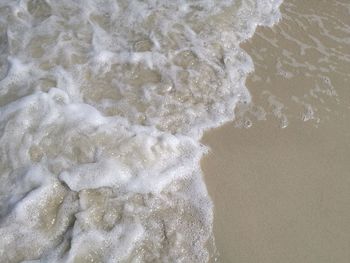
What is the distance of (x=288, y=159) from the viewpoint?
313cm

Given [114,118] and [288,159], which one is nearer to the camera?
[288,159]

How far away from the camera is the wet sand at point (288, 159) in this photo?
2.71 m

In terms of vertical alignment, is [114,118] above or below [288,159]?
below

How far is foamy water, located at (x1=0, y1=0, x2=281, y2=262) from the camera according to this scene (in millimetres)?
2691

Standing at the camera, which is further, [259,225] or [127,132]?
[127,132]

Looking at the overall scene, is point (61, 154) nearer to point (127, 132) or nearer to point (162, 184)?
point (127, 132)

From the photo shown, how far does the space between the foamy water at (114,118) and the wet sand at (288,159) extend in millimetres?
147

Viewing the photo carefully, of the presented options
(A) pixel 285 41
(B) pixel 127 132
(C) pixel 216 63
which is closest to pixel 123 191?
(B) pixel 127 132

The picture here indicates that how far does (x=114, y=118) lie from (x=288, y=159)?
1.39 m

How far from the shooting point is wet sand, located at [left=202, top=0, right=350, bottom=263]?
8.87ft

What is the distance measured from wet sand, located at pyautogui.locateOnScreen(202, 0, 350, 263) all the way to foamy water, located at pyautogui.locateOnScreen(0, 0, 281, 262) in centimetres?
15

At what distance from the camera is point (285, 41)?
13.5ft

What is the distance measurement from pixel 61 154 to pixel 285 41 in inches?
95.4

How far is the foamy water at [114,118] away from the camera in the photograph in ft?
8.83
